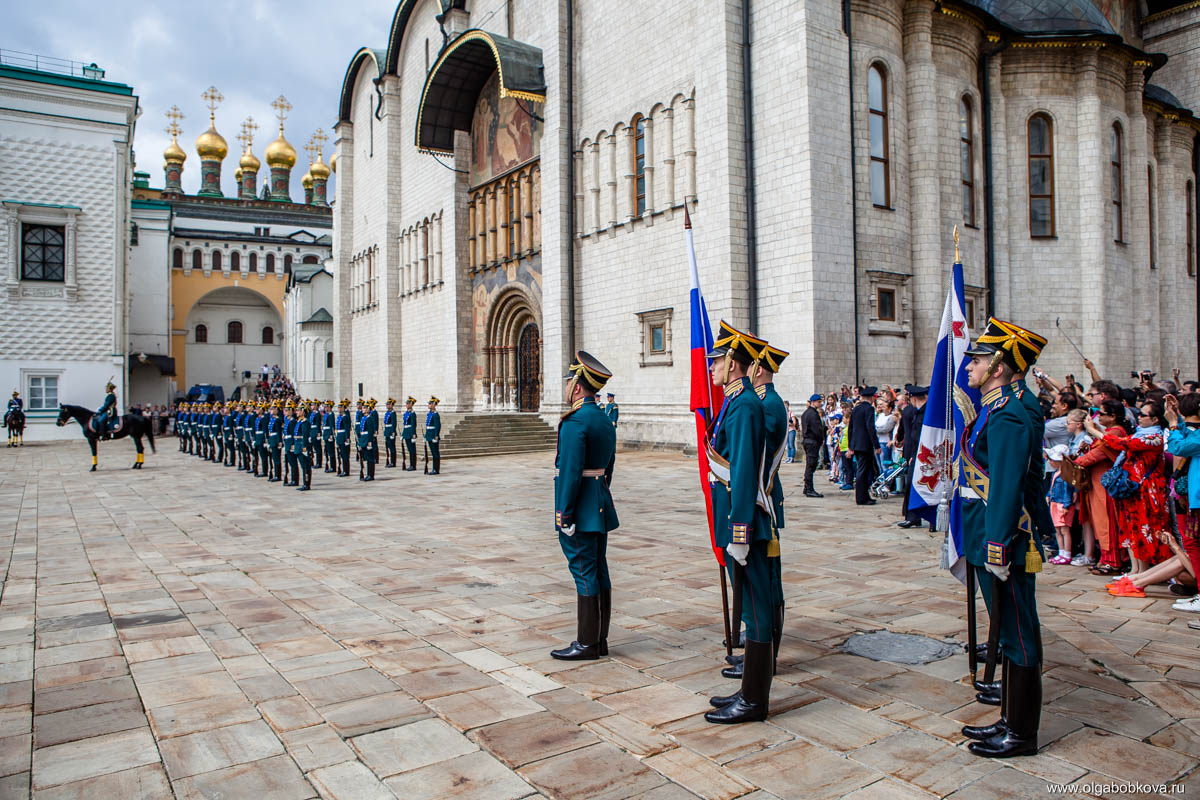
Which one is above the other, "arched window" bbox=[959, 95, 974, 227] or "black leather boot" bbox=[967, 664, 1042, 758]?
"arched window" bbox=[959, 95, 974, 227]

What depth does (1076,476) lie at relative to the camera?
762 cm

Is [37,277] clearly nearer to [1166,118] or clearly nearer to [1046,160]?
[1046,160]

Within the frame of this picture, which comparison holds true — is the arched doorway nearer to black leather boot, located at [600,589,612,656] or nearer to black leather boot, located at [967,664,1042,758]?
black leather boot, located at [600,589,612,656]

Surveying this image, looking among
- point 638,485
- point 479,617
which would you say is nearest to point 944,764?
point 479,617

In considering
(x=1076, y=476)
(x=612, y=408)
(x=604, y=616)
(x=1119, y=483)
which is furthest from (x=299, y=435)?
(x=1119, y=483)

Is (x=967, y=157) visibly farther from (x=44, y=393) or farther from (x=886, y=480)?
(x=44, y=393)

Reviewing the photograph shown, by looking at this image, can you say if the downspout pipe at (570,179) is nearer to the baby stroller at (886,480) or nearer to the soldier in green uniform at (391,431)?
the soldier in green uniform at (391,431)

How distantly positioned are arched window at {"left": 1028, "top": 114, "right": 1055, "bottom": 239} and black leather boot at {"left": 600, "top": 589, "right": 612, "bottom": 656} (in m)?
22.1

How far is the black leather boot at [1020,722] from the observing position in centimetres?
362

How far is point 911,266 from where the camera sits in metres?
20.3

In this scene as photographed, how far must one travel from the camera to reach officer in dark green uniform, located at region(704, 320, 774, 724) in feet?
13.3

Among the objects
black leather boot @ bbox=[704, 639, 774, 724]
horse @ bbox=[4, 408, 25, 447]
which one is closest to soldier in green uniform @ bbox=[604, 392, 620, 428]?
black leather boot @ bbox=[704, 639, 774, 724]

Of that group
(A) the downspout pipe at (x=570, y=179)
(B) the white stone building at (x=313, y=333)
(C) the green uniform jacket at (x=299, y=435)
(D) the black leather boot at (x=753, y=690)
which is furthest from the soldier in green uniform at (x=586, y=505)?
(B) the white stone building at (x=313, y=333)

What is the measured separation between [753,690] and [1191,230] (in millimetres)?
32439
